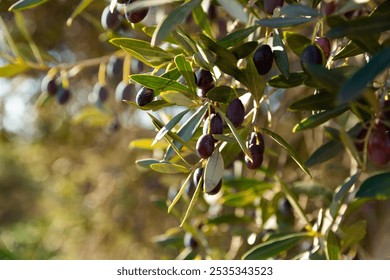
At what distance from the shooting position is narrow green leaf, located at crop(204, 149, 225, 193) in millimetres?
613

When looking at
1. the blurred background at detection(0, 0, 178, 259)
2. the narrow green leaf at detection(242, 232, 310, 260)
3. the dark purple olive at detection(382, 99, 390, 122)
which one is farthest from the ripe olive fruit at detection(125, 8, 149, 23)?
the blurred background at detection(0, 0, 178, 259)

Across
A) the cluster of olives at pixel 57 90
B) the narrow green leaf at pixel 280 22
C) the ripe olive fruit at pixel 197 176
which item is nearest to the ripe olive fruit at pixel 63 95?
the cluster of olives at pixel 57 90

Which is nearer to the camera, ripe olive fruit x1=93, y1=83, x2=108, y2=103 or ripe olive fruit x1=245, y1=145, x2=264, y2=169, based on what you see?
ripe olive fruit x1=245, y1=145, x2=264, y2=169

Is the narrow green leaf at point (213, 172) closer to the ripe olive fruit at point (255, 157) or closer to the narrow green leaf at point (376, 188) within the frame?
the ripe olive fruit at point (255, 157)

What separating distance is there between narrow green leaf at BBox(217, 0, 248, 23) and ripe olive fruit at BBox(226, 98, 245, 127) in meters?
0.15

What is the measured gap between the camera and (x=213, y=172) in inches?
24.3

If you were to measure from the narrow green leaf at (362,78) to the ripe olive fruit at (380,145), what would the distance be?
13 cm

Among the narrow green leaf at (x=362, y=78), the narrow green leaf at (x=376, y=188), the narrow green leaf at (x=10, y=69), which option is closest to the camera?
the narrow green leaf at (x=362, y=78)

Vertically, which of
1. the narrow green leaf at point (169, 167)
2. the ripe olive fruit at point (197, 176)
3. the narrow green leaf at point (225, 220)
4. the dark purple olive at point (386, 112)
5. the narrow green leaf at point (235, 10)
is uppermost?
the narrow green leaf at point (235, 10)

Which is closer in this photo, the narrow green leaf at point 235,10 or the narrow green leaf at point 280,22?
the narrow green leaf at point 235,10

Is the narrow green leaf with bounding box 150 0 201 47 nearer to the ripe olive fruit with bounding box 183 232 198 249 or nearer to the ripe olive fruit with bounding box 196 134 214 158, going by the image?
the ripe olive fruit with bounding box 196 134 214 158

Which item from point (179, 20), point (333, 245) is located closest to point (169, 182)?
point (333, 245)

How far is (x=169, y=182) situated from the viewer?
1.98 m

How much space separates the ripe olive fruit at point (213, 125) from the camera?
611 millimetres
